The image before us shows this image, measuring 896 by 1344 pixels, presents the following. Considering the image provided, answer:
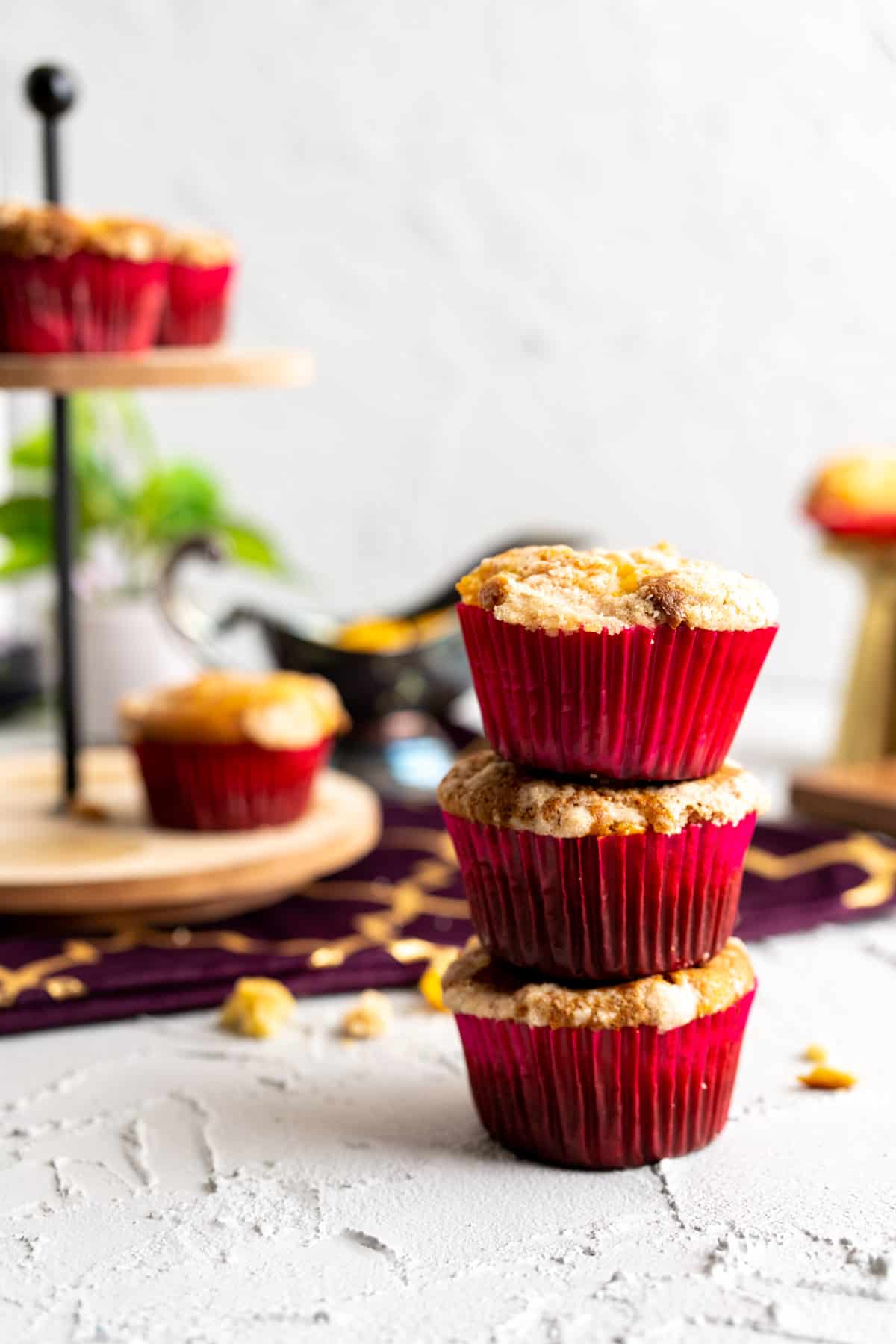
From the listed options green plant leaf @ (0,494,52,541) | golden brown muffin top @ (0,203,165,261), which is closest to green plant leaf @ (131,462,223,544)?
green plant leaf @ (0,494,52,541)

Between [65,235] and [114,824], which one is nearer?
[65,235]

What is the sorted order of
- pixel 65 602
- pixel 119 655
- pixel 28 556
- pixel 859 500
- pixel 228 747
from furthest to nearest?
pixel 28 556 → pixel 119 655 → pixel 859 500 → pixel 65 602 → pixel 228 747

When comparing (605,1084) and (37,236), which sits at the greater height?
(37,236)

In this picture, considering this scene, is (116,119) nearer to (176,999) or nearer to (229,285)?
(229,285)

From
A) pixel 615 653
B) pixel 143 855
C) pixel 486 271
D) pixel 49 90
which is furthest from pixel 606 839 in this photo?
pixel 486 271

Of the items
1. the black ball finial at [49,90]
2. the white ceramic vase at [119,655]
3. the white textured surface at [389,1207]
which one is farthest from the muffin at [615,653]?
the white ceramic vase at [119,655]

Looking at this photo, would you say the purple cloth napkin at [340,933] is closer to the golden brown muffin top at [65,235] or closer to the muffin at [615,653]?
the muffin at [615,653]

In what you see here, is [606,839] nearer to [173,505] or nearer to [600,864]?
[600,864]
